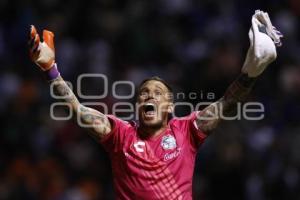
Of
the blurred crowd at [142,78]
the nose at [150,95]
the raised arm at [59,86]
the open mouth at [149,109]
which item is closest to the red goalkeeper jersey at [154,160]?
the raised arm at [59,86]

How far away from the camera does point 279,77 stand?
45.5 ft

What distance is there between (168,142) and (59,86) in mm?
1096

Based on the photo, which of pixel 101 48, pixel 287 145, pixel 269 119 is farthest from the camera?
pixel 101 48

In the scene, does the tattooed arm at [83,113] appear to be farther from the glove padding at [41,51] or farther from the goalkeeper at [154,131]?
the glove padding at [41,51]

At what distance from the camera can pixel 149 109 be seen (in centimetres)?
857

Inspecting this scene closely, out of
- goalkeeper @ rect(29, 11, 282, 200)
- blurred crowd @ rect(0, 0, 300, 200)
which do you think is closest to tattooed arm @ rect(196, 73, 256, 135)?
goalkeeper @ rect(29, 11, 282, 200)

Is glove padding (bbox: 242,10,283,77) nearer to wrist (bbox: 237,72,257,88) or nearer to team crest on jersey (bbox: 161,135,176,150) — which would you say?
wrist (bbox: 237,72,257,88)

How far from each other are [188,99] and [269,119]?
1.21 m

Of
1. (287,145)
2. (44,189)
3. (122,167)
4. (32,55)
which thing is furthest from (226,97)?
(44,189)

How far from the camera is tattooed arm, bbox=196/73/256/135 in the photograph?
8.20 m

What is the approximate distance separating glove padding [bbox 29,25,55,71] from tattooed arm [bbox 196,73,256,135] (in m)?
1.43

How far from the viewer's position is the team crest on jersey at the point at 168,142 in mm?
8500

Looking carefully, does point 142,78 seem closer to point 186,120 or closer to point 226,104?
point 186,120

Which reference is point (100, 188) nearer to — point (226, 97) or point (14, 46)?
point (14, 46)
